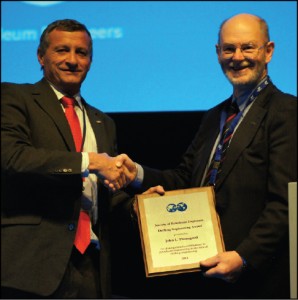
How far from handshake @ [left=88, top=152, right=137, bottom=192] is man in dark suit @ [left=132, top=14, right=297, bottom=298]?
0.19m

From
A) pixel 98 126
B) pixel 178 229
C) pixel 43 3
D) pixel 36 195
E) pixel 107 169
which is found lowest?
pixel 178 229

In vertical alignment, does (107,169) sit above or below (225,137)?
below

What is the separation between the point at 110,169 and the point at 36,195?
38 centimetres

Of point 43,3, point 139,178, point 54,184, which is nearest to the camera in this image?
point 54,184

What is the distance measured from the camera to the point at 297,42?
411 cm

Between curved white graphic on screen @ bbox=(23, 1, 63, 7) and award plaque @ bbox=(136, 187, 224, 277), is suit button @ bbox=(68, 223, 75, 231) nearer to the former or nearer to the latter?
award plaque @ bbox=(136, 187, 224, 277)

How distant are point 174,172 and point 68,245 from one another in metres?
0.88

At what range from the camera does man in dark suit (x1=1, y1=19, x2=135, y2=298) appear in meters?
2.97

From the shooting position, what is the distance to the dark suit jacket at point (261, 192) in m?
2.96

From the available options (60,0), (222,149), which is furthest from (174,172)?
(60,0)

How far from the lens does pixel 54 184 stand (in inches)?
118

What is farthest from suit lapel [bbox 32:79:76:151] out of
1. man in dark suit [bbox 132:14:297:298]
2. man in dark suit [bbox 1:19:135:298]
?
man in dark suit [bbox 132:14:297:298]

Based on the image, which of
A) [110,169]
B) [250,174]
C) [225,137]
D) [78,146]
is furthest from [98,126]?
[250,174]

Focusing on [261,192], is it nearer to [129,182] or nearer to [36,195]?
[129,182]
